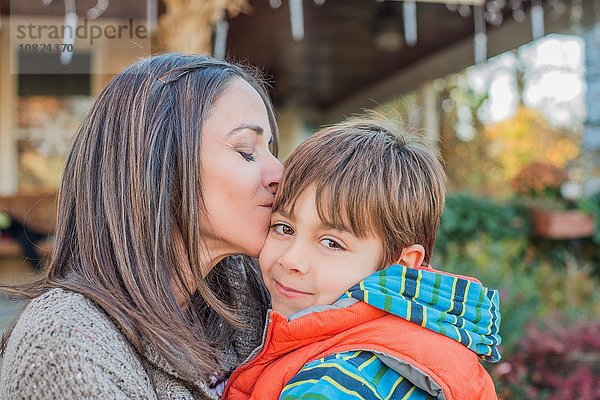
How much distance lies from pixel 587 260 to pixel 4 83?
21.6ft

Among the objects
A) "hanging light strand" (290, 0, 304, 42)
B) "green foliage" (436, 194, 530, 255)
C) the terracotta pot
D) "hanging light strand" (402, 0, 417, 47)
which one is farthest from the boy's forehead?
"hanging light strand" (402, 0, 417, 47)

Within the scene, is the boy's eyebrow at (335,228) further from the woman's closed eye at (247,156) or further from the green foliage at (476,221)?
the green foliage at (476,221)

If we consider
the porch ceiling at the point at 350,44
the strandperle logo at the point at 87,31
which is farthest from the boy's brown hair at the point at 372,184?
the porch ceiling at the point at 350,44

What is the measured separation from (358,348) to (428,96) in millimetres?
9454

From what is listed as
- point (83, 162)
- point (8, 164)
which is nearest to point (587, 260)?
point (83, 162)

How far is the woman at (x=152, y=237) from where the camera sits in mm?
1130

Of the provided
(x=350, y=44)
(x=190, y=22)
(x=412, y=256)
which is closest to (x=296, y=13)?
(x=350, y=44)

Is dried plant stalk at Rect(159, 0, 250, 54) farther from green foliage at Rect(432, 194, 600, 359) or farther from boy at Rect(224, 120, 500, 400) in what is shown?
boy at Rect(224, 120, 500, 400)

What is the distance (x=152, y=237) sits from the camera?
1384 millimetres

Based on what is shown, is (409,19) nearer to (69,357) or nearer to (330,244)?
(330,244)

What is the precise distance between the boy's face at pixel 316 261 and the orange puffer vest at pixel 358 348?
3.4 inches

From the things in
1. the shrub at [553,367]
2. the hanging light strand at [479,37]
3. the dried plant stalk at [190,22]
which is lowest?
the shrub at [553,367]

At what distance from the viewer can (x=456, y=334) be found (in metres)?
1.38

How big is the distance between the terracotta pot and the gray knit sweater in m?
5.00
